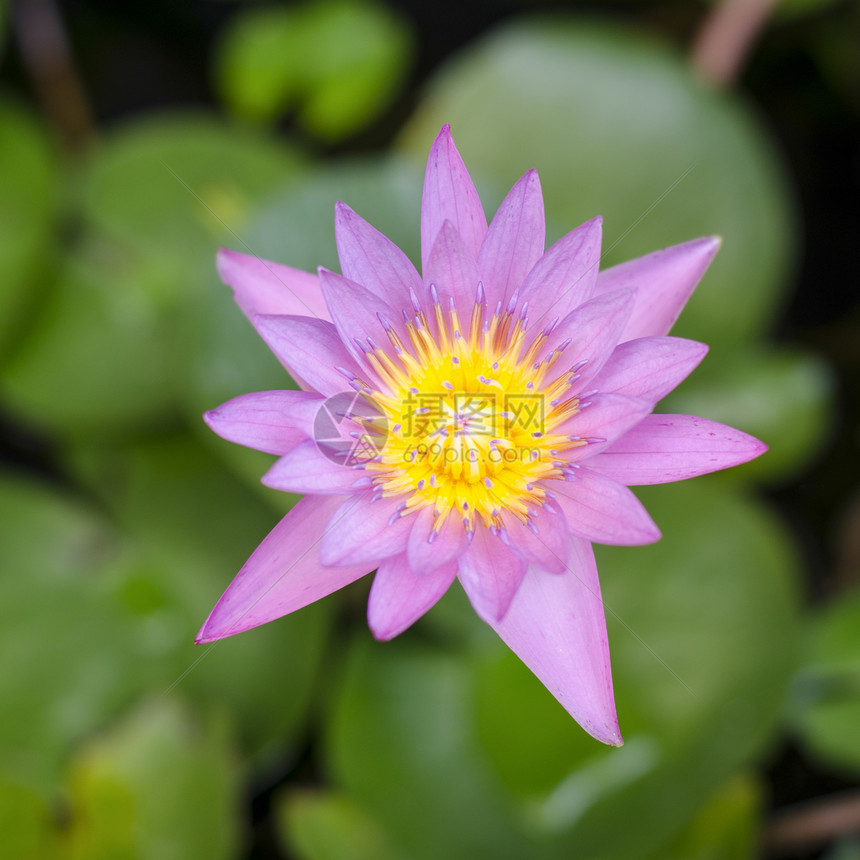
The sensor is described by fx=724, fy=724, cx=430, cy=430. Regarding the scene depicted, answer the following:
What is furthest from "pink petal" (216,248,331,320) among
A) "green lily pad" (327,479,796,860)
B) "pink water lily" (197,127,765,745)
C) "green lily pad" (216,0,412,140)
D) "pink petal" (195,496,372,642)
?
"green lily pad" (216,0,412,140)

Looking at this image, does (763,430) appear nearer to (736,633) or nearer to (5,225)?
(736,633)

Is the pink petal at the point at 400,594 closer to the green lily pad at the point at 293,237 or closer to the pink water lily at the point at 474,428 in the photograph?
the pink water lily at the point at 474,428

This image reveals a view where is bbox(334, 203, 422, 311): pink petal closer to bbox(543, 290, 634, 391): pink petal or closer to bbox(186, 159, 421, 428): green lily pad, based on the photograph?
bbox(543, 290, 634, 391): pink petal

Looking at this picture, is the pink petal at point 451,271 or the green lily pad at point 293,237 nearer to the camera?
the pink petal at point 451,271

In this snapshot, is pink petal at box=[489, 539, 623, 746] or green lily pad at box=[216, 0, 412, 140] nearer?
pink petal at box=[489, 539, 623, 746]

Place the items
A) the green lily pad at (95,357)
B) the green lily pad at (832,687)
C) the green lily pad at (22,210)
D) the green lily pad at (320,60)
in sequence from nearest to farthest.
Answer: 1. the green lily pad at (832,687)
2. the green lily pad at (22,210)
3. the green lily pad at (95,357)
4. the green lily pad at (320,60)

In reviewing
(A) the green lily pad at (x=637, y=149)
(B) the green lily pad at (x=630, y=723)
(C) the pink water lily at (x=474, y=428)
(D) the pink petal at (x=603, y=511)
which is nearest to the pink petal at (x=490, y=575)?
(C) the pink water lily at (x=474, y=428)

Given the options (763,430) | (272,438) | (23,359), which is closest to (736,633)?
(763,430)
